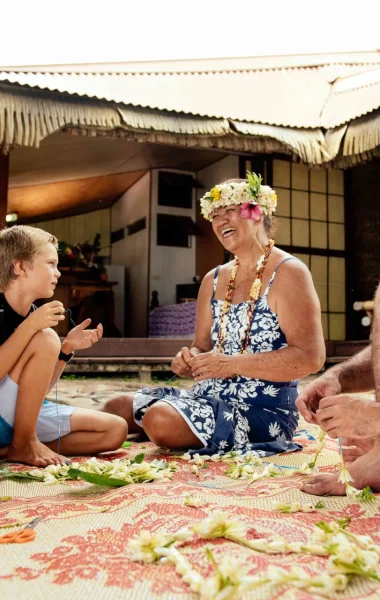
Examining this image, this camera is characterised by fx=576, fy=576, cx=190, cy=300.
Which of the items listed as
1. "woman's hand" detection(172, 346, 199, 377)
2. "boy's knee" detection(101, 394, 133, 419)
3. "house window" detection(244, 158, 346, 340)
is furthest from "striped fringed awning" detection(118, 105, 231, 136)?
"woman's hand" detection(172, 346, 199, 377)

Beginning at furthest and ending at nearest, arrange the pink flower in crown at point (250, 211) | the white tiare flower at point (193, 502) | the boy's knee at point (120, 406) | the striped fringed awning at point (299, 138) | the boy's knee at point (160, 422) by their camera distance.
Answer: the striped fringed awning at point (299, 138)
the boy's knee at point (120, 406)
the pink flower in crown at point (250, 211)
the boy's knee at point (160, 422)
the white tiare flower at point (193, 502)

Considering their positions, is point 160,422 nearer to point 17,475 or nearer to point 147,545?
point 17,475

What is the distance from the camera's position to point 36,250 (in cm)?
264

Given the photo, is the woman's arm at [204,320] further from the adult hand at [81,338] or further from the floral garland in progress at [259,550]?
the floral garland in progress at [259,550]

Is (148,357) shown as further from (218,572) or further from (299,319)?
(218,572)

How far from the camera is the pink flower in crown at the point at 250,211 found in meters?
2.98

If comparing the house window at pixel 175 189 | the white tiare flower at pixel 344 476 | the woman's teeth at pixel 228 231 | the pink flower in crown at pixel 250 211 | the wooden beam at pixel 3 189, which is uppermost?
the house window at pixel 175 189

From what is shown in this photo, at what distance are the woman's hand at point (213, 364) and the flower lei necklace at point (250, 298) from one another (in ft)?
0.81

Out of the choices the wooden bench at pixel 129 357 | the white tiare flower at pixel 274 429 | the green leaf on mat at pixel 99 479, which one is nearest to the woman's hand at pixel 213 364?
the white tiare flower at pixel 274 429

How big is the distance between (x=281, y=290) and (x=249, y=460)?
2.74 feet

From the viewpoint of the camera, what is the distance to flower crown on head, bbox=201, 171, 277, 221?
3002mm

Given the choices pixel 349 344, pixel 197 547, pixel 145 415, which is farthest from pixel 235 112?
pixel 197 547

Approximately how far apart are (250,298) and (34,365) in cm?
113

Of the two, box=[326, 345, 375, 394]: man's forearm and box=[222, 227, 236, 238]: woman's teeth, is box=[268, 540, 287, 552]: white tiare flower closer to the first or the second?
box=[326, 345, 375, 394]: man's forearm
